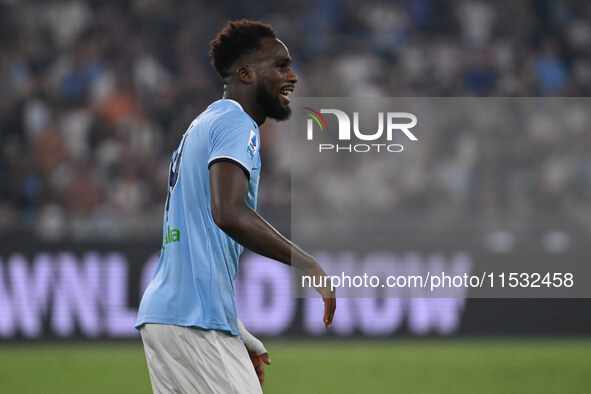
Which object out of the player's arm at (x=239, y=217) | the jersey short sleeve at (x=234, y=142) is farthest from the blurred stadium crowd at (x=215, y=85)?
the player's arm at (x=239, y=217)

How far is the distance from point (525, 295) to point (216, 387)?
789cm

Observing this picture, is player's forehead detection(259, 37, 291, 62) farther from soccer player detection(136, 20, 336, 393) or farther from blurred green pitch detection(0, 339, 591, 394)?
blurred green pitch detection(0, 339, 591, 394)

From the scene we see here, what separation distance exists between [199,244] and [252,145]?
1.33 feet

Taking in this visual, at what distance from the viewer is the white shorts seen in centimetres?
324

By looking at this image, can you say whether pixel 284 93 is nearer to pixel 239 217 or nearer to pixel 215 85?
pixel 239 217

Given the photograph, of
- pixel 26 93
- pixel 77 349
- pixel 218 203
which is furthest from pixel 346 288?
pixel 218 203

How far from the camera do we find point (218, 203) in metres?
3.09

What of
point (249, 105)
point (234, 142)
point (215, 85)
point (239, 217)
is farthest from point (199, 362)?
point (215, 85)

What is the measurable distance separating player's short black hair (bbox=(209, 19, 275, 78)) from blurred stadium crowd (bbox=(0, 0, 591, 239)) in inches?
267

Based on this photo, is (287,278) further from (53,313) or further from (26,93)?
(26,93)

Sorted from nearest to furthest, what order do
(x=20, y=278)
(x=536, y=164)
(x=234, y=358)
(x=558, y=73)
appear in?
(x=234, y=358), (x=20, y=278), (x=536, y=164), (x=558, y=73)

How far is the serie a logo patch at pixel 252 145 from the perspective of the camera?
321cm

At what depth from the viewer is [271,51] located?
11.7 ft

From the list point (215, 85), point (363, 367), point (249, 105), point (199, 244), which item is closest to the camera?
point (199, 244)
